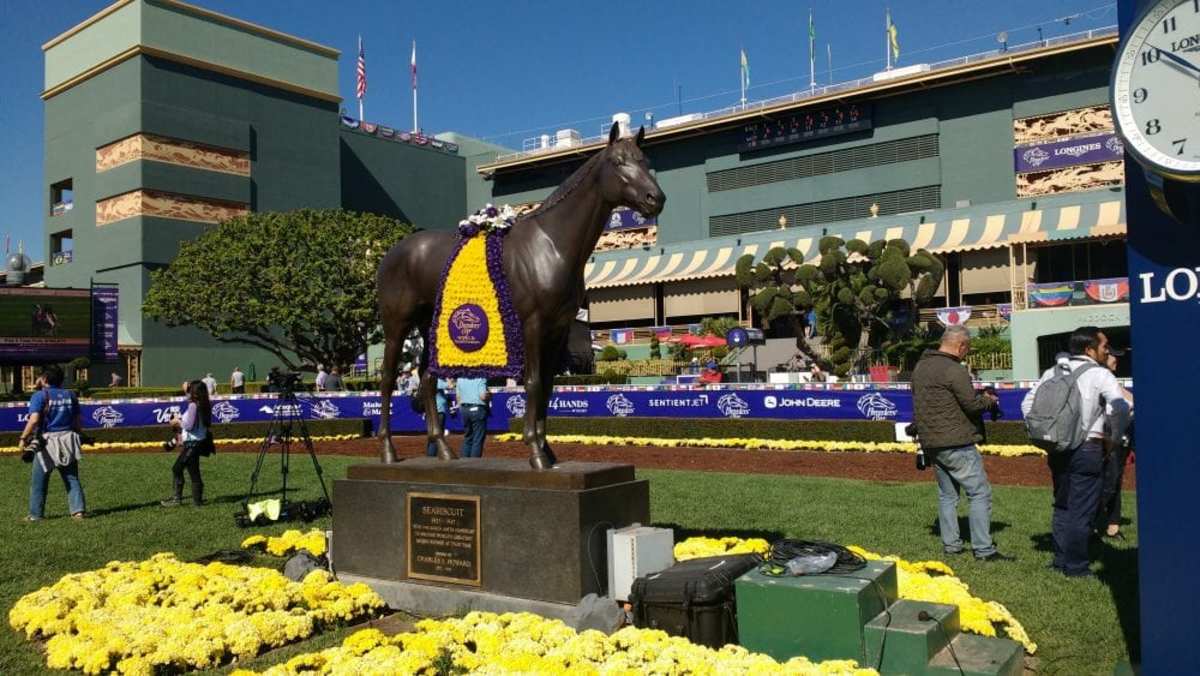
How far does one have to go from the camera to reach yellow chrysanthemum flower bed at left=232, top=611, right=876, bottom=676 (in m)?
4.61

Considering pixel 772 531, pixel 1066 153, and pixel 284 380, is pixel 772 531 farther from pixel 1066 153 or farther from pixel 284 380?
pixel 1066 153

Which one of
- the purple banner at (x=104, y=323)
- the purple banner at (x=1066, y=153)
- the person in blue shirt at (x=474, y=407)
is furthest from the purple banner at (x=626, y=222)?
the person in blue shirt at (x=474, y=407)

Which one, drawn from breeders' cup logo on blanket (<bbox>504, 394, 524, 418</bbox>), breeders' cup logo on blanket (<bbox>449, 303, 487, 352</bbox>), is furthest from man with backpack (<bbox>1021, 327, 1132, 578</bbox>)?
breeders' cup logo on blanket (<bbox>504, 394, 524, 418</bbox>)

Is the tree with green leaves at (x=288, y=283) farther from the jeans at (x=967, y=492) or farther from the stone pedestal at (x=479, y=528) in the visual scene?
the jeans at (x=967, y=492)

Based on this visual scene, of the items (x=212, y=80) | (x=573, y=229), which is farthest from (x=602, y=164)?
(x=212, y=80)

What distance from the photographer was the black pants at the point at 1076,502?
6.92m

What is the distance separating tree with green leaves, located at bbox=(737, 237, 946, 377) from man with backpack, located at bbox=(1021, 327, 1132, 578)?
25192mm

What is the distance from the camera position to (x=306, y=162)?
52938 millimetres

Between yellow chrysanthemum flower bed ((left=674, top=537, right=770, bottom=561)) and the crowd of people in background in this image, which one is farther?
the crowd of people in background

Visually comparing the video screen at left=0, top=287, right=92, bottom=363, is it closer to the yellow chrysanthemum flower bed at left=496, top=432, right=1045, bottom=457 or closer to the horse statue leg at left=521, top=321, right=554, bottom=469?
the yellow chrysanthemum flower bed at left=496, top=432, right=1045, bottom=457

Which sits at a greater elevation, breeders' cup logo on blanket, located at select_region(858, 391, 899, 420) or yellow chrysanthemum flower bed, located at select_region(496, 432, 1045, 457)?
breeders' cup logo on blanket, located at select_region(858, 391, 899, 420)

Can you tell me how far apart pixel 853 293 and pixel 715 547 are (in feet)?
88.3

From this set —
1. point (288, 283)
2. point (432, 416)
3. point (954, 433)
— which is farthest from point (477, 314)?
point (288, 283)

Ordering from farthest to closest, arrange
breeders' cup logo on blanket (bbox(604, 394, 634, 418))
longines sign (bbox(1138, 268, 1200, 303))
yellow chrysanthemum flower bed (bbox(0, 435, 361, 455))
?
1. breeders' cup logo on blanket (bbox(604, 394, 634, 418))
2. yellow chrysanthemum flower bed (bbox(0, 435, 361, 455))
3. longines sign (bbox(1138, 268, 1200, 303))
